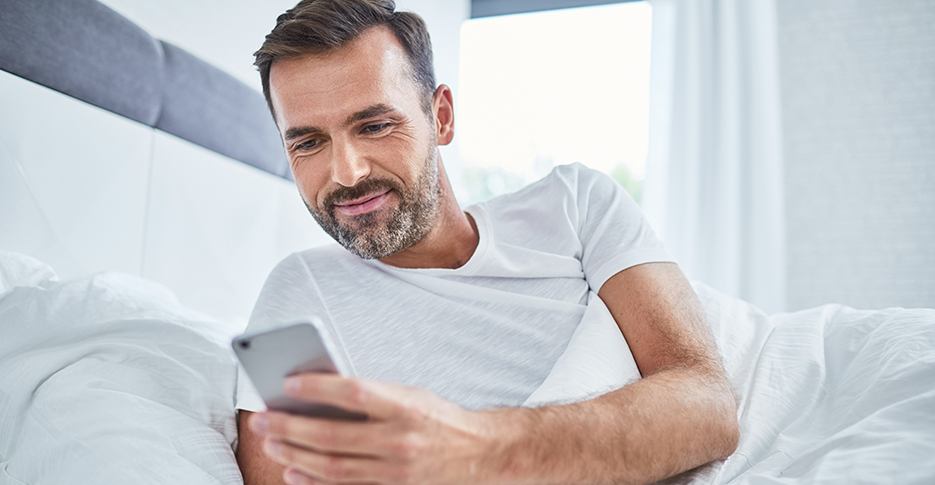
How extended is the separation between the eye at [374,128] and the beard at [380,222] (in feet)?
0.23

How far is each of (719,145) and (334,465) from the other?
2.88 m

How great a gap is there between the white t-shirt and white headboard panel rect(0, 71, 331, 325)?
374 millimetres

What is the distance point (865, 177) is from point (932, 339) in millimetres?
2265

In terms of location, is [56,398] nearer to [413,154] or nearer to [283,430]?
[283,430]

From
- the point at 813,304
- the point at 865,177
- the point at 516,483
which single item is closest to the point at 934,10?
the point at 865,177

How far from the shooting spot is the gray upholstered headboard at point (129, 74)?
3.90 feet

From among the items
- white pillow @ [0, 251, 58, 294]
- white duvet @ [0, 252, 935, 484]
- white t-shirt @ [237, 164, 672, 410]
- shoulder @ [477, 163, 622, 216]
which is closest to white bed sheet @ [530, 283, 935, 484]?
white duvet @ [0, 252, 935, 484]

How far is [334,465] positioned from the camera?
56 cm

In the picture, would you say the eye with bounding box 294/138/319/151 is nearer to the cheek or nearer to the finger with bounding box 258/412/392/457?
the cheek

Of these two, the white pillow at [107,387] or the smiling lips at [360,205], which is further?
the smiling lips at [360,205]

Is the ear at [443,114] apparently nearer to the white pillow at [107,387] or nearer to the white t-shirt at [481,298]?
the white t-shirt at [481,298]

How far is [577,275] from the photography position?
116 centimetres

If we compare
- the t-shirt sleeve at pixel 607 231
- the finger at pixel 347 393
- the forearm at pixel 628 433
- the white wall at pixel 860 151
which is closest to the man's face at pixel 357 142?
the t-shirt sleeve at pixel 607 231

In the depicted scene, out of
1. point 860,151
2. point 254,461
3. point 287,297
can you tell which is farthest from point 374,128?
point 860,151
